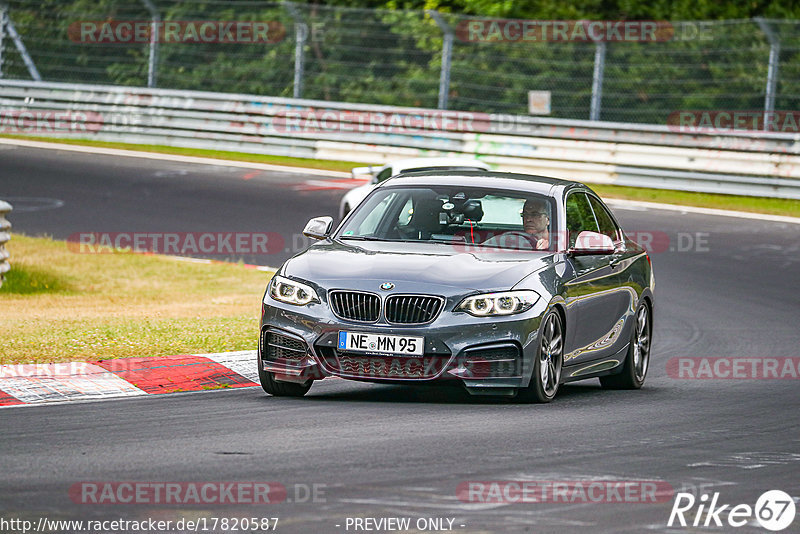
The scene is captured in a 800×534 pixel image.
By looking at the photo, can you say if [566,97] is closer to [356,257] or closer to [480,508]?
[356,257]

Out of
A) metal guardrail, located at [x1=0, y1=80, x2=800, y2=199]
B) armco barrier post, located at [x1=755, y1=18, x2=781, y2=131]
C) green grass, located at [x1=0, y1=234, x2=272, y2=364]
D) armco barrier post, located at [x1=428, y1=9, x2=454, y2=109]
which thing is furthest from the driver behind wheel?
armco barrier post, located at [x1=428, y1=9, x2=454, y2=109]

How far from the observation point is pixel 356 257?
31.9ft

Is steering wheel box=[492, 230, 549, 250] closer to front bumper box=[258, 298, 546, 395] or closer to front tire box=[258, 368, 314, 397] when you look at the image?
front bumper box=[258, 298, 546, 395]

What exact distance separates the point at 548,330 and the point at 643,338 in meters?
2.32

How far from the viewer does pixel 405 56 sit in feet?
93.3

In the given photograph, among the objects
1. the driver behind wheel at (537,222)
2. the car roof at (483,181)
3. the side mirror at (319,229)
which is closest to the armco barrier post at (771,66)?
the car roof at (483,181)

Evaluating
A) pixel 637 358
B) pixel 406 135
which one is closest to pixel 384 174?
pixel 406 135

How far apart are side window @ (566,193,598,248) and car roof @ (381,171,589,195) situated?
0.38 feet

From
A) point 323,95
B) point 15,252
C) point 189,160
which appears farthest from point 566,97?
point 15,252

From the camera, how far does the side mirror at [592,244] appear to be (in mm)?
10172

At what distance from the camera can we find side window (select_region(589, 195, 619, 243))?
1140cm

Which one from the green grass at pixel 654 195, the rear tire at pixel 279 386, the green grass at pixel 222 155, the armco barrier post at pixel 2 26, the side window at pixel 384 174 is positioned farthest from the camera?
the armco barrier post at pixel 2 26

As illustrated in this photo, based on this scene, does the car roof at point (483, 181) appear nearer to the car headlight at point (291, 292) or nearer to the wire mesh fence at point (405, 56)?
the car headlight at point (291, 292)

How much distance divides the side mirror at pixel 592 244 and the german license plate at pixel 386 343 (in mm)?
1665
